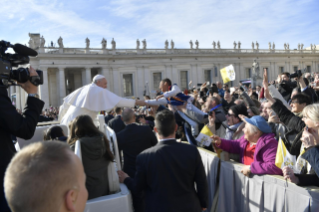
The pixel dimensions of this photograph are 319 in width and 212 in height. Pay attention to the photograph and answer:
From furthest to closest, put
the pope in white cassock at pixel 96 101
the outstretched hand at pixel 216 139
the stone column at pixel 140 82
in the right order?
the stone column at pixel 140 82 → the pope in white cassock at pixel 96 101 → the outstretched hand at pixel 216 139

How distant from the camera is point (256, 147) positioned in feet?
12.1

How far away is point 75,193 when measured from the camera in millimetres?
1312

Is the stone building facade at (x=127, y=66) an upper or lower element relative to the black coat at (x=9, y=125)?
upper

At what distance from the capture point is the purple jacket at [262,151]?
3.24 metres

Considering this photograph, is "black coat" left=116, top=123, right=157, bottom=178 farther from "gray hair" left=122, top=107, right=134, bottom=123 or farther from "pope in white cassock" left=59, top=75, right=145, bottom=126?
"pope in white cassock" left=59, top=75, right=145, bottom=126

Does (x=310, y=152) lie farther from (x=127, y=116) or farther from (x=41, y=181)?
(x=127, y=116)

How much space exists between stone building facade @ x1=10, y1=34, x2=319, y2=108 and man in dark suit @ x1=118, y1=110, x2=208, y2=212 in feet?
119

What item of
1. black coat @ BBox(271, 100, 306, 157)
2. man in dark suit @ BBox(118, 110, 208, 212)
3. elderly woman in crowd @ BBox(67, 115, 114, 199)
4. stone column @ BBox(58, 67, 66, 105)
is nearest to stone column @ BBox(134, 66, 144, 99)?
stone column @ BBox(58, 67, 66, 105)

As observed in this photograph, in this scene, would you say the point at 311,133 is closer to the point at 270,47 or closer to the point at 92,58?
A: the point at 92,58

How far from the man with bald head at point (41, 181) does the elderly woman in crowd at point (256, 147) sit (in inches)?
103

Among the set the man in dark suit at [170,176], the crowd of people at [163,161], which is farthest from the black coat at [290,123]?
the man in dark suit at [170,176]

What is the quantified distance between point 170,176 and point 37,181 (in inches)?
77.7

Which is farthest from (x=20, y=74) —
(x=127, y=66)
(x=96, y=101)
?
(x=127, y=66)

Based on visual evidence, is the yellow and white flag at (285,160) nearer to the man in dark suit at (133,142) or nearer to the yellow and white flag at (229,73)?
the man in dark suit at (133,142)
